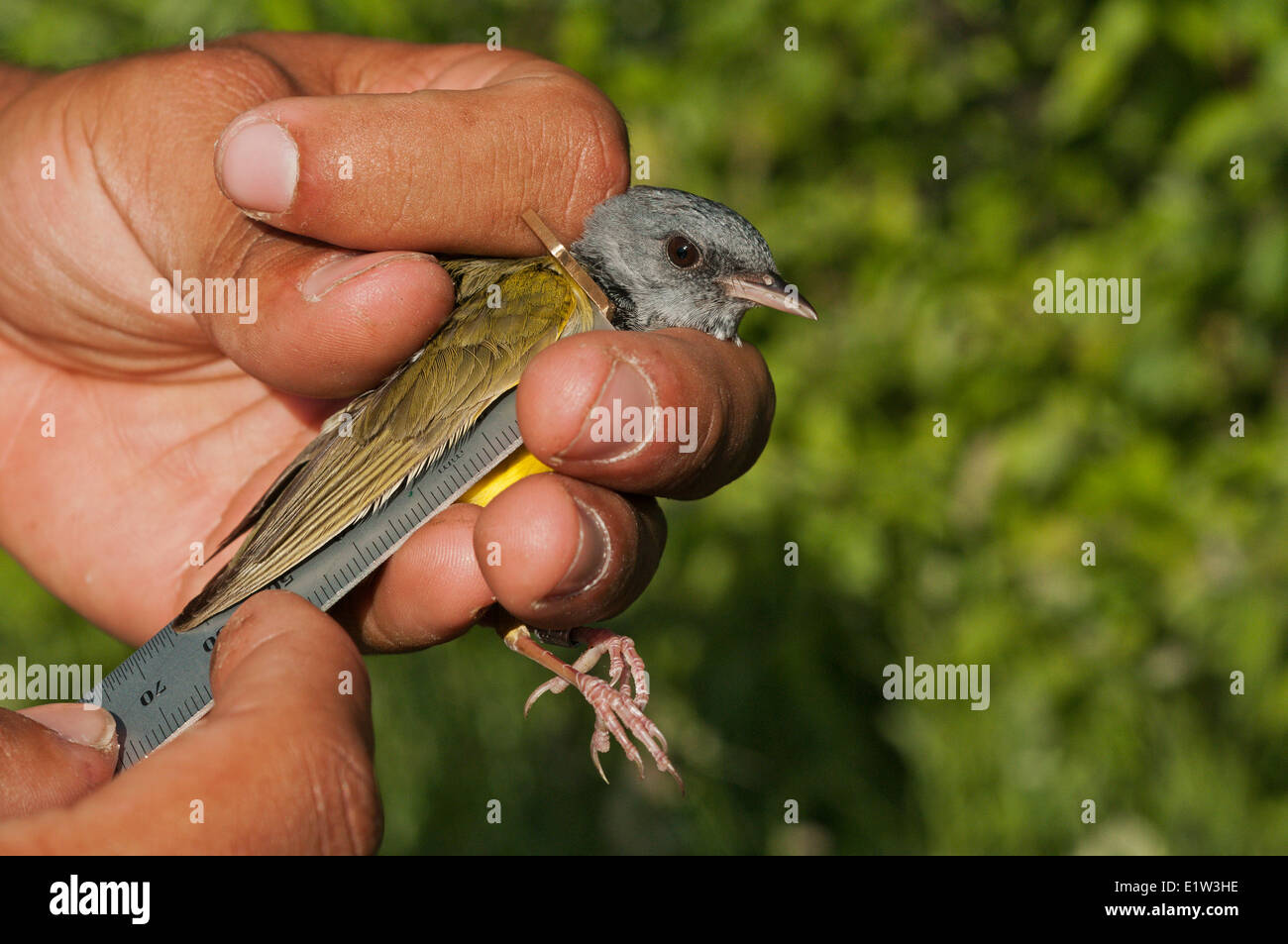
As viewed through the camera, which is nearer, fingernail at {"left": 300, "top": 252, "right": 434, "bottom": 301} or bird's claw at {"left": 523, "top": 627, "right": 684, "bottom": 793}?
fingernail at {"left": 300, "top": 252, "right": 434, "bottom": 301}

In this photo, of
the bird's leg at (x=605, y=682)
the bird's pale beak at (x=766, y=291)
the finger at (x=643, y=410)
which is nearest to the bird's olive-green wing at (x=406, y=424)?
the finger at (x=643, y=410)

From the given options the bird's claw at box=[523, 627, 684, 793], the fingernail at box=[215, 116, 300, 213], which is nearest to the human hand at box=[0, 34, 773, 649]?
the fingernail at box=[215, 116, 300, 213]

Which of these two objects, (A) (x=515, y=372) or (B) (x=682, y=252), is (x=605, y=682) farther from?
(B) (x=682, y=252)

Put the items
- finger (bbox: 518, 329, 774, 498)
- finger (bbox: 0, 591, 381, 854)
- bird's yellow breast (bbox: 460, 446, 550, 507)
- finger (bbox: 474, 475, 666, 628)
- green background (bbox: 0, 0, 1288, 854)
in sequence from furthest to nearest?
1. green background (bbox: 0, 0, 1288, 854)
2. bird's yellow breast (bbox: 460, 446, 550, 507)
3. finger (bbox: 474, 475, 666, 628)
4. finger (bbox: 518, 329, 774, 498)
5. finger (bbox: 0, 591, 381, 854)

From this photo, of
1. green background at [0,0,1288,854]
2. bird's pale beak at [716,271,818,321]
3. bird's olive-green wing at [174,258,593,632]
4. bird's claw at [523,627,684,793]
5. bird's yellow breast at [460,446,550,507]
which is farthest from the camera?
green background at [0,0,1288,854]

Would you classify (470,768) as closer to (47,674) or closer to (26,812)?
(47,674)

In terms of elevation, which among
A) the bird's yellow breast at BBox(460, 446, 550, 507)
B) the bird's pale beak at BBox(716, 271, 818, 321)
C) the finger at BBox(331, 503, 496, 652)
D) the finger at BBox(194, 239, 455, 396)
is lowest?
the finger at BBox(331, 503, 496, 652)

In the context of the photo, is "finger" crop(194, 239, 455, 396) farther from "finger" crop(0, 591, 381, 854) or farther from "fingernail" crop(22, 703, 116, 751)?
"fingernail" crop(22, 703, 116, 751)

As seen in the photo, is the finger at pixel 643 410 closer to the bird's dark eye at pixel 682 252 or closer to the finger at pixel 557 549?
the finger at pixel 557 549
